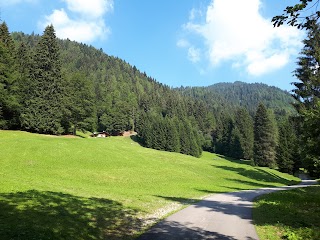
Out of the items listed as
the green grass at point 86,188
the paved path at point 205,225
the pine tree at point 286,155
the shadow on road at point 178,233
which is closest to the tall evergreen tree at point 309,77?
the green grass at point 86,188

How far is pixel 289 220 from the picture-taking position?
17.3 m

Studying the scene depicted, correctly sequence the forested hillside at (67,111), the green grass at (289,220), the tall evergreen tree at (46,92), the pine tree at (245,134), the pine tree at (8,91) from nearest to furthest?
the green grass at (289,220) < the pine tree at (8,91) < the forested hillside at (67,111) < the tall evergreen tree at (46,92) < the pine tree at (245,134)

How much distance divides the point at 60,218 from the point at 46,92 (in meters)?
53.7

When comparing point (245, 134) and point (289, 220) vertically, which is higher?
point (245, 134)

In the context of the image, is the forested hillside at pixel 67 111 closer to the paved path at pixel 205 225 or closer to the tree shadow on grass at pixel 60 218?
the tree shadow on grass at pixel 60 218

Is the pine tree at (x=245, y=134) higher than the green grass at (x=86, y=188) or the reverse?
higher

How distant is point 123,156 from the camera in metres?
50.0

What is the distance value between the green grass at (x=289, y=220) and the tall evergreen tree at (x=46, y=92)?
50431 millimetres

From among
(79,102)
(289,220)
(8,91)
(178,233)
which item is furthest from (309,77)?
(79,102)

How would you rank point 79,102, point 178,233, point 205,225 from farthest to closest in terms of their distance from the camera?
1. point 79,102
2. point 205,225
3. point 178,233

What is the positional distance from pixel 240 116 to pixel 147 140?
45.6 metres

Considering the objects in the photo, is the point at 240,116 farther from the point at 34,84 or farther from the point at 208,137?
the point at 34,84

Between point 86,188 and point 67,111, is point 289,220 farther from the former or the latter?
point 67,111

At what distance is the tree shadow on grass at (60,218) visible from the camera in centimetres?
1179
